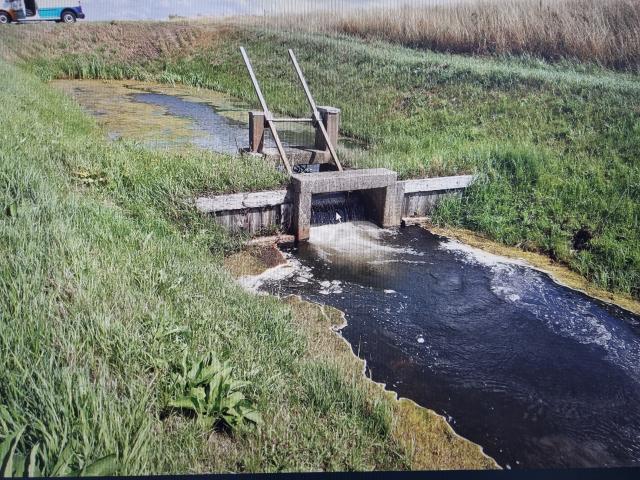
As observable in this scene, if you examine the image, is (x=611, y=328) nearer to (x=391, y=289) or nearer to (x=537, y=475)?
(x=391, y=289)

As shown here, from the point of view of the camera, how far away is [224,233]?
15.9ft

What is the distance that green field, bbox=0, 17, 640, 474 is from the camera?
6.61 feet

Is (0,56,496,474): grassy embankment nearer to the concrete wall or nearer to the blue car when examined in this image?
the concrete wall

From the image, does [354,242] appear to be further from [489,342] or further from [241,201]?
[489,342]

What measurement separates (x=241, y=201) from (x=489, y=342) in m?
2.51

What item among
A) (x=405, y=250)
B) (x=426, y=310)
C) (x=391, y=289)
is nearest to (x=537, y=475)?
(x=426, y=310)

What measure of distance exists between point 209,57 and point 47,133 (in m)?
6.64

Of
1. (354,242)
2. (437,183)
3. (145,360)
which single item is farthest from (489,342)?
(437,183)

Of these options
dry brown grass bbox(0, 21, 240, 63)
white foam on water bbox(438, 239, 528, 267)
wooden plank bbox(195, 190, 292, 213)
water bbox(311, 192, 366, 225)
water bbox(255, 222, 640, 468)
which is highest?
dry brown grass bbox(0, 21, 240, 63)

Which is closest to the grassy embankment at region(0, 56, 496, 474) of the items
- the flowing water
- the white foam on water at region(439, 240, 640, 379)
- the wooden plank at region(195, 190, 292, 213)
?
the wooden plank at region(195, 190, 292, 213)

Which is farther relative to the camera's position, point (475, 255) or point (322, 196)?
point (322, 196)

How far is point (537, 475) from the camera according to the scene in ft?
7.77

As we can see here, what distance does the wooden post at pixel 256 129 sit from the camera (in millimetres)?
6148

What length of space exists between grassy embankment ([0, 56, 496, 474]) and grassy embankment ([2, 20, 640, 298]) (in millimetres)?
2855
